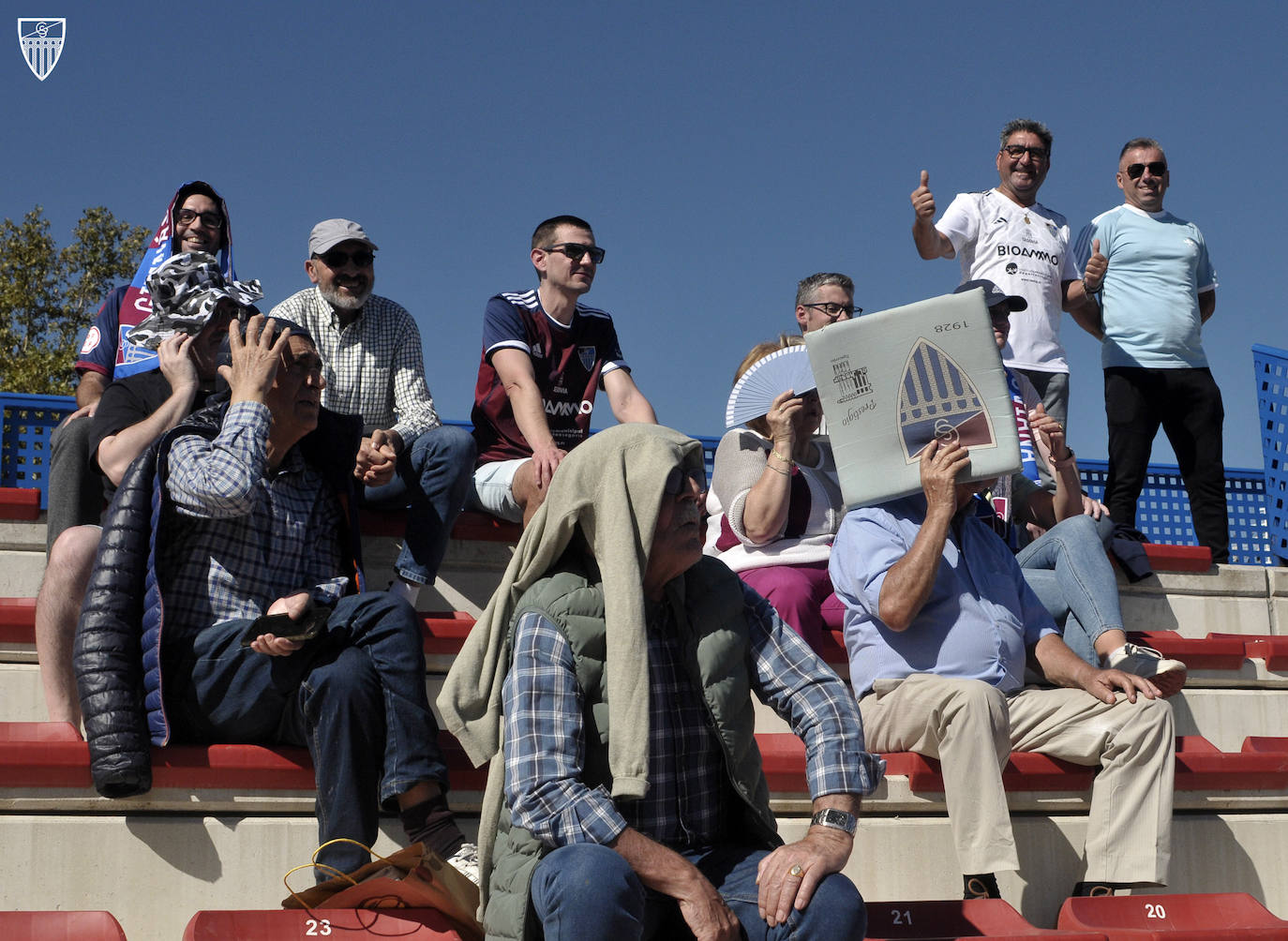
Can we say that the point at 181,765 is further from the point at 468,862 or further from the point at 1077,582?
the point at 1077,582

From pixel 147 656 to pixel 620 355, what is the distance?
2.56 metres

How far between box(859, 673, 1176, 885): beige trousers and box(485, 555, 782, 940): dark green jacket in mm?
816

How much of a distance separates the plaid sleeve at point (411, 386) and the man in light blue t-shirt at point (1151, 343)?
2828 mm

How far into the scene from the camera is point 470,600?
474 cm

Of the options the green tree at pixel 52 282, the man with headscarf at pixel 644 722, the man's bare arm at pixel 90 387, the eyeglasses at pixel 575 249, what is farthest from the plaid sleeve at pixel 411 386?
the green tree at pixel 52 282

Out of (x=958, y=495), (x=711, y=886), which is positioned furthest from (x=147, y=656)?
(x=958, y=495)

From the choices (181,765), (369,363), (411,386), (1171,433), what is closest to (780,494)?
(411,386)

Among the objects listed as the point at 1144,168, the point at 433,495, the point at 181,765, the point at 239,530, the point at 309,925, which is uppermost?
the point at 1144,168

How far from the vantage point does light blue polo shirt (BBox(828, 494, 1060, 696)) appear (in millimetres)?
3645

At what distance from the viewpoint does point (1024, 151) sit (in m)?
5.96

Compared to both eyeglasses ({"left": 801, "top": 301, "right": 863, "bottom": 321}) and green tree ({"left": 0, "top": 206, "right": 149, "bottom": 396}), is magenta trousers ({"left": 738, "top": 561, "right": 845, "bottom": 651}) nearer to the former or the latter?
eyeglasses ({"left": 801, "top": 301, "right": 863, "bottom": 321})

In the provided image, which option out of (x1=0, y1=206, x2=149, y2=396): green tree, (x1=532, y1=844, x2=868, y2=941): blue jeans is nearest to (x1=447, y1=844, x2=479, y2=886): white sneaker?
(x1=532, y1=844, x2=868, y2=941): blue jeans

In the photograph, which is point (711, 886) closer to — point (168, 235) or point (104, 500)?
point (104, 500)

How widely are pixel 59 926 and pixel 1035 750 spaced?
2.38 metres
